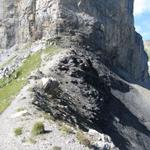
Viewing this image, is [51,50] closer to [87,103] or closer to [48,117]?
[87,103]

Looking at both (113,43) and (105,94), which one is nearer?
(105,94)

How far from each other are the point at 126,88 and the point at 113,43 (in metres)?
19.2

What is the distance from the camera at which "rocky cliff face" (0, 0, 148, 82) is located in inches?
5728

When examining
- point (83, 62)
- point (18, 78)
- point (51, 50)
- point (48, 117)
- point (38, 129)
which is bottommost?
point (18, 78)

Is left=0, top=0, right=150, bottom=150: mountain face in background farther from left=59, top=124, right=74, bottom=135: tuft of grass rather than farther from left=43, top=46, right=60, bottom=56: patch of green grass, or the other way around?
left=59, top=124, right=74, bottom=135: tuft of grass

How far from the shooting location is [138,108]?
13912 centimetres

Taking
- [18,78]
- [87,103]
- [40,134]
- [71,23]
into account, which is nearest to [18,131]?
[40,134]

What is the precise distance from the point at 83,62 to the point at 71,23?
26.2 m

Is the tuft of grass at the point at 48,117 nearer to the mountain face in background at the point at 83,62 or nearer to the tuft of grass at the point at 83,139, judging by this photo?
the mountain face in background at the point at 83,62

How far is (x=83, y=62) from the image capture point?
12169 cm

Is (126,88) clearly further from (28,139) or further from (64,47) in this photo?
(28,139)

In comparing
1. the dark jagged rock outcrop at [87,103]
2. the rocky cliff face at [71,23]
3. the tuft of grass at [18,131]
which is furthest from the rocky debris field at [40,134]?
the rocky cliff face at [71,23]

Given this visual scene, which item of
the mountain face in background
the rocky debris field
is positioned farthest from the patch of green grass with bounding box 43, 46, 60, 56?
the rocky debris field

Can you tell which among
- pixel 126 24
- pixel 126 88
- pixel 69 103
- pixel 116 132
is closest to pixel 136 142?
pixel 116 132
